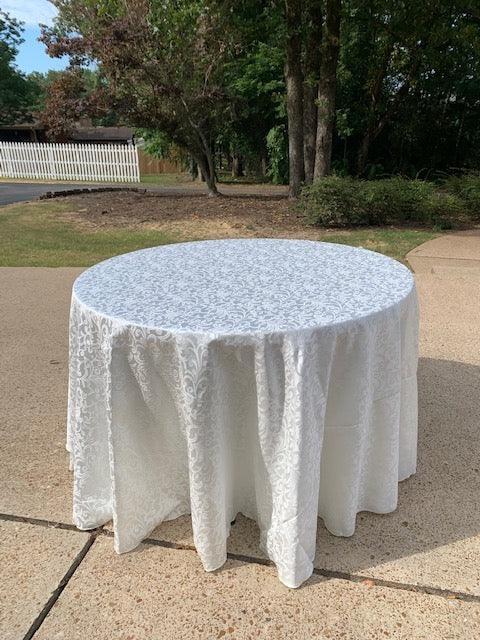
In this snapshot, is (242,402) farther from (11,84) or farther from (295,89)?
(11,84)

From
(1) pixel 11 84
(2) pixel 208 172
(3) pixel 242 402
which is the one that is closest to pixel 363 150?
(2) pixel 208 172

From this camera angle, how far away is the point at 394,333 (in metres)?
1.86

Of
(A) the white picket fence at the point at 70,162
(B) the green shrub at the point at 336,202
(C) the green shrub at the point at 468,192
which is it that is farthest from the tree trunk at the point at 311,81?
(A) the white picket fence at the point at 70,162

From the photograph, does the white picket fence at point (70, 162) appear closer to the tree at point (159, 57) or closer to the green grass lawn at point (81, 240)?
the tree at point (159, 57)

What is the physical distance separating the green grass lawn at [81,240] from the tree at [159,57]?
3461 mm

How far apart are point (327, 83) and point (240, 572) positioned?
30.8 feet

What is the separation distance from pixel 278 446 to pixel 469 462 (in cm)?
125

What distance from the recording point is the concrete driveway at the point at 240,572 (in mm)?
1647

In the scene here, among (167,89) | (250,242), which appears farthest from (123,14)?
(250,242)

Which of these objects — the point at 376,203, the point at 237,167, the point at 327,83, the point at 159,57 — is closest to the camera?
the point at 376,203

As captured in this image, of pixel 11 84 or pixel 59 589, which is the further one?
pixel 11 84

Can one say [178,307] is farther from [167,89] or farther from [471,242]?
[167,89]

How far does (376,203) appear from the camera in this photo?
8406 millimetres

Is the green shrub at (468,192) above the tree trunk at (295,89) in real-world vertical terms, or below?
below
